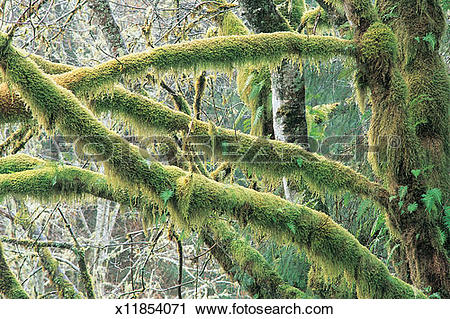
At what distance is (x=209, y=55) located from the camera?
10.0ft

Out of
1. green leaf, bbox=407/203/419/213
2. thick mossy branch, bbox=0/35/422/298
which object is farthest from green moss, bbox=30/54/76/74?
green leaf, bbox=407/203/419/213

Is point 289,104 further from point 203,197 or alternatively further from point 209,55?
→ point 203,197

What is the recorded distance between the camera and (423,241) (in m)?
3.39

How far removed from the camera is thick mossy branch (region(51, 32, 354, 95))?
9.28 ft

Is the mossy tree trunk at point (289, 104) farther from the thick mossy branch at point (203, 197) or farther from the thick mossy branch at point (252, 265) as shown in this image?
the thick mossy branch at point (252, 265)

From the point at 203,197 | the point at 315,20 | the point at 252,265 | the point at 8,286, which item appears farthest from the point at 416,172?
the point at 8,286

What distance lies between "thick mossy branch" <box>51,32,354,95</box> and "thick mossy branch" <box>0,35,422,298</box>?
0.98 feet

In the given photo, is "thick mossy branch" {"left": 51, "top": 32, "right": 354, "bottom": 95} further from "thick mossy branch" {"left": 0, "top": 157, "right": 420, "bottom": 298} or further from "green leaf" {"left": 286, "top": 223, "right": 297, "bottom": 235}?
"green leaf" {"left": 286, "top": 223, "right": 297, "bottom": 235}

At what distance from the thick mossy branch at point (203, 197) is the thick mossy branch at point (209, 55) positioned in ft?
0.98

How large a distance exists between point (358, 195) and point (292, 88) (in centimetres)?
126

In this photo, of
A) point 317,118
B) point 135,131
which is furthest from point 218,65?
point 317,118

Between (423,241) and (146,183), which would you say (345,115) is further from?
(146,183)

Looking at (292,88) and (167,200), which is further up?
(292,88)

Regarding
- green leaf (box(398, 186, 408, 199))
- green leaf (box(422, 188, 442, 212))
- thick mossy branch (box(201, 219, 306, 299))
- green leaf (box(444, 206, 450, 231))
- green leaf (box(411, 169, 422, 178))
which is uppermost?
green leaf (box(411, 169, 422, 178))
